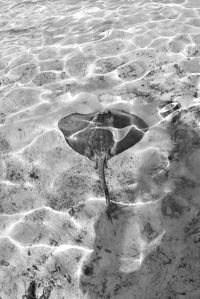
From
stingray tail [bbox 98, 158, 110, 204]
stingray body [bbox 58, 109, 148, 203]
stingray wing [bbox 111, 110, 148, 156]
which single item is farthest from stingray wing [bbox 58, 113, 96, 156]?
stingray wing [bbox 111, 110, 148, 156]

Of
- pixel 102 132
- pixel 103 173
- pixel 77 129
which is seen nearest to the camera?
pixel 103 173

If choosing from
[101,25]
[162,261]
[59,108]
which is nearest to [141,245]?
[162,261]

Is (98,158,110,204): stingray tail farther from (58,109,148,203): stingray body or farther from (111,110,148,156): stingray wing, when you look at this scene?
(111,110,148,156): stingray wing

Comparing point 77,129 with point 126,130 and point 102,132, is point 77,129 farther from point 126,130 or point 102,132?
point 126,130

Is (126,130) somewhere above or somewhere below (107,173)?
above

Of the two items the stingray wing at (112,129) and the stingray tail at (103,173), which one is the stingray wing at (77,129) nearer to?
the stingray wing at (112,129)

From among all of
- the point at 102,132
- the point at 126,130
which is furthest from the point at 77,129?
the point at 126,130
